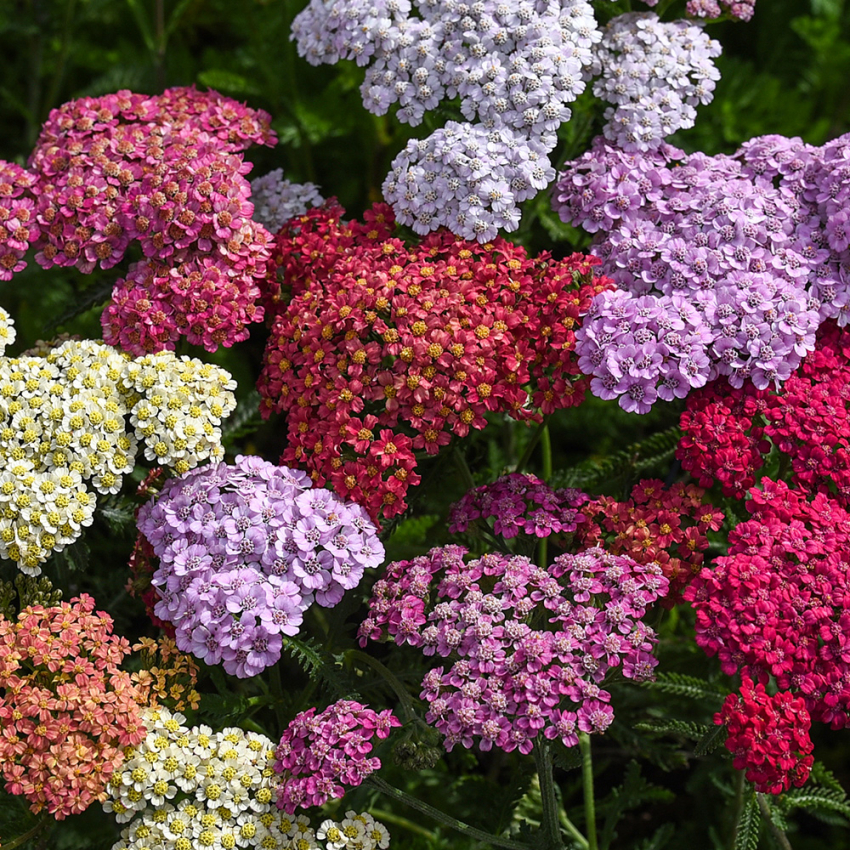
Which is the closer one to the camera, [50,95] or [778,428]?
[778,428]

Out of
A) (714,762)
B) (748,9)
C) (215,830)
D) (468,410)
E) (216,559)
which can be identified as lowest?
(714,762)

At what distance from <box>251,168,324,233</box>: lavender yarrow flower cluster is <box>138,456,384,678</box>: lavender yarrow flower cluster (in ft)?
3.91

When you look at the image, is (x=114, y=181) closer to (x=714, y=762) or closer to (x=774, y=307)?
(x=774, y=307)

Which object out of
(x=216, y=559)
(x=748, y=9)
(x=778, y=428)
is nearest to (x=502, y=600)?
(x=216, y=559)

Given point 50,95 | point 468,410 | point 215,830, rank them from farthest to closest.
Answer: point 50,95, point 468,410, point 215,830

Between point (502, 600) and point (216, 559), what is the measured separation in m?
0.79

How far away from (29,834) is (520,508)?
163 cm

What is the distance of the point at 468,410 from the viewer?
293 centimetres

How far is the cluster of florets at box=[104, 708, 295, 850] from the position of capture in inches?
103

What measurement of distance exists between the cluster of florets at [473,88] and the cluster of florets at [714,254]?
0.88 feet

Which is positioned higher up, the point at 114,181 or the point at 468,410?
the point at 114,181

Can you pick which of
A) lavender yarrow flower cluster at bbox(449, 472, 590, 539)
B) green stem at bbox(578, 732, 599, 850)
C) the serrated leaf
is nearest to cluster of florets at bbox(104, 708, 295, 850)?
lavender yarrow flower cluster at bbox(449, 472, 590, 539)

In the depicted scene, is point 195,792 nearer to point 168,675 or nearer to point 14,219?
point 168,675

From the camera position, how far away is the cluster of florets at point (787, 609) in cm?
262
